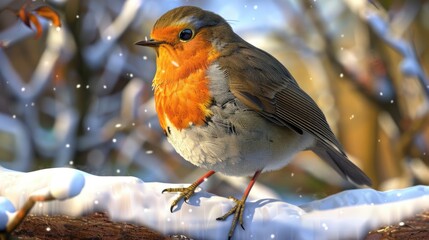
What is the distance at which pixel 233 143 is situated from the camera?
4.17ft

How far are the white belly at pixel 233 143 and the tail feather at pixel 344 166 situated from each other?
0.26 metres

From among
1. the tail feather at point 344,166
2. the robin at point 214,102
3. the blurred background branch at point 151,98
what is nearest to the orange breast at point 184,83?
the robin at point 214,102

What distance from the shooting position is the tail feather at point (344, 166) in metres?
1.60

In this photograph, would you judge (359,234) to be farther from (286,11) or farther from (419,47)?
(419,47)

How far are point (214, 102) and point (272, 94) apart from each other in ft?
0.74

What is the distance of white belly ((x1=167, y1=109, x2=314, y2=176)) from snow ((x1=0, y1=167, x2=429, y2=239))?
0.15 meters

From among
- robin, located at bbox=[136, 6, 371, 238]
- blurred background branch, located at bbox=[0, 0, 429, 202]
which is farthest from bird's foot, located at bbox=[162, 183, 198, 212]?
blurred background branch, located at bbox=[0, 0, 429, 202]

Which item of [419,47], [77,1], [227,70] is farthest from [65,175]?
[419,47]

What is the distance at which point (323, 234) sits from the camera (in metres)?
1.09

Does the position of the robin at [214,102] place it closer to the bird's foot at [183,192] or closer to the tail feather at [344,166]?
the bird's foot at [183,192]

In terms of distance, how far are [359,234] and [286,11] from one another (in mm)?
1491

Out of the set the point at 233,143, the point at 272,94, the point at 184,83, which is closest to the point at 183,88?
the point at 184,83

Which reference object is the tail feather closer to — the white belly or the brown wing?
the brown wing

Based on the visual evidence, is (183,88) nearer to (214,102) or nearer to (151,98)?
(214,102)
